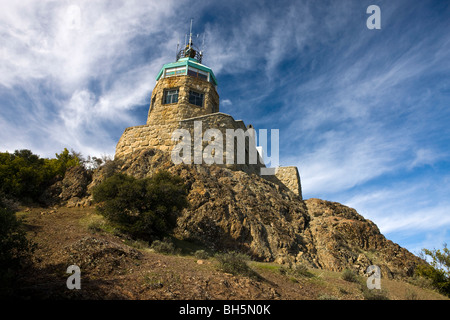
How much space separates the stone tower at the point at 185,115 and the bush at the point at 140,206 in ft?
26.4

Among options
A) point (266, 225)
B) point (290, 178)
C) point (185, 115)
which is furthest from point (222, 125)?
point (290, 178)

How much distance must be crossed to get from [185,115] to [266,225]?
13363mm

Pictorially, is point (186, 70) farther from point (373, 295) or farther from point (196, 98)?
point (373, 295)

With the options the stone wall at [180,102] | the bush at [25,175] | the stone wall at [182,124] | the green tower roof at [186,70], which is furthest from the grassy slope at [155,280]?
the green tower roof at [186,70]

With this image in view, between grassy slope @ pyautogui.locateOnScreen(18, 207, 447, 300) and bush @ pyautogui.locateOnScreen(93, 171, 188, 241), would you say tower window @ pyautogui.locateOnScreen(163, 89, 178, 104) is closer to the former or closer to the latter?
bush @ pyautogui.locateOnScreen(93, 171, 188, 241)

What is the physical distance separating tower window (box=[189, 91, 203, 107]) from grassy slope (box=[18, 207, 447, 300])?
1629cm

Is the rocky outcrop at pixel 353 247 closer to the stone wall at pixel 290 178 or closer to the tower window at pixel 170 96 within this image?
the stone wall at pixel 290 178

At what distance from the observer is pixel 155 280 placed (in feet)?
26.1

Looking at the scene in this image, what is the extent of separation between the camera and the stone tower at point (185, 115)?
2302cm

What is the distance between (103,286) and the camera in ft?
23.6

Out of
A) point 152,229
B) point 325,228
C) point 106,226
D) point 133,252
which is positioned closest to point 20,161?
point 106,226

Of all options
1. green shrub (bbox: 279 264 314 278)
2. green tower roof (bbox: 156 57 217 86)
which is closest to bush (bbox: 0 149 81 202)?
green tower roof (bbox: 156 57 217 86)
